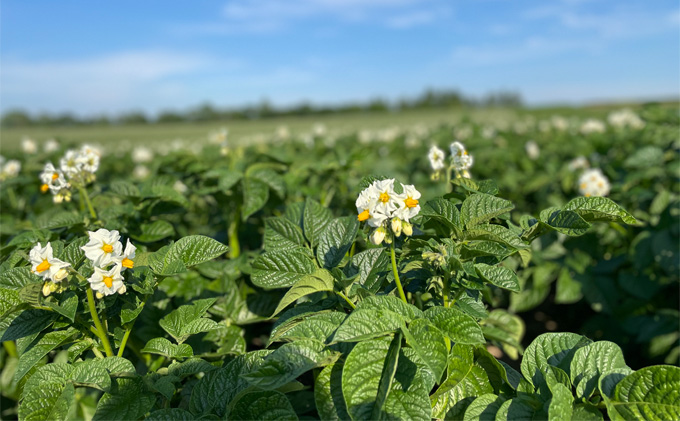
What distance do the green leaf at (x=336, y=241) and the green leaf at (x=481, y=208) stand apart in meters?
0.35

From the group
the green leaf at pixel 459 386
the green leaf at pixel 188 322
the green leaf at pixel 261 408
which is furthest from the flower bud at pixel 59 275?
the green leaf at pixel 459 386

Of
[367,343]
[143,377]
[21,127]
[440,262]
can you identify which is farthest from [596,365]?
[21,127]

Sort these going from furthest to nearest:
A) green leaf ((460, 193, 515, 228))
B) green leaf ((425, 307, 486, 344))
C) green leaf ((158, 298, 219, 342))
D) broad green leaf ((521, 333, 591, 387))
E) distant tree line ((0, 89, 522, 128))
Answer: distant tree line ((0, 89, 522, 128))
green leaf ((158, 298, 219, 342))
green leaf ((460, 193, 515, 228))
broad green leaf ((521, 333, 591, 387))
green leaf ((425, 307, 486, 344))

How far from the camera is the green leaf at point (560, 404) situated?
106 cm

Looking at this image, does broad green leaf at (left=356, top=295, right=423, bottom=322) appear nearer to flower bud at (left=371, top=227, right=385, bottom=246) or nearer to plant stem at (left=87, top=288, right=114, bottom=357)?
flower bud at (left=371, top=227, right=385, bottom=246)

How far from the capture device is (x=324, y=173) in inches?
115

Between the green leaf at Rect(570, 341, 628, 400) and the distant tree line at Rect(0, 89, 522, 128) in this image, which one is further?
the distant tree line at Rect(0, 89, 522, 128)

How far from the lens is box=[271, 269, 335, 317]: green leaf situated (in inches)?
52.0

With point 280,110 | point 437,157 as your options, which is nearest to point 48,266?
point 437,157

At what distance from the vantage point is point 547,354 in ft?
4.31

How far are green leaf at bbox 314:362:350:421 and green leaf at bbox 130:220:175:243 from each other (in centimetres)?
116

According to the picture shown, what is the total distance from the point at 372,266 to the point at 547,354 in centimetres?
55

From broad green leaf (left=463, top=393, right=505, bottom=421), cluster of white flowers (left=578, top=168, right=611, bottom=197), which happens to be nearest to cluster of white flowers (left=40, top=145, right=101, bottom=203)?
broad green leaf (left=463, top=393, right=505, bottom=421)

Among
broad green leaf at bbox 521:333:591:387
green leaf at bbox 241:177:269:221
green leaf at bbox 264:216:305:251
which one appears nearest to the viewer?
broad green leaf at bbox 521:333:591:387
